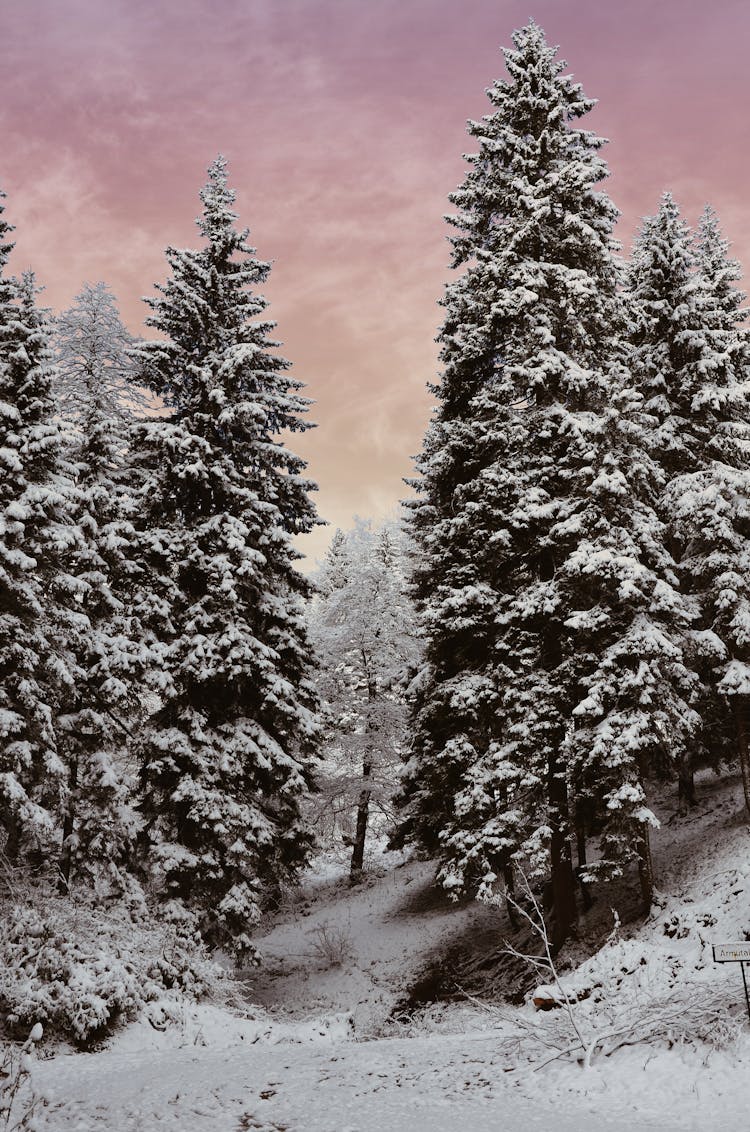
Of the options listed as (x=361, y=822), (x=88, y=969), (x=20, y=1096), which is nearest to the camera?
(x=20, y=1096)

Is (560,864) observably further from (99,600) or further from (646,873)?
(99,600)

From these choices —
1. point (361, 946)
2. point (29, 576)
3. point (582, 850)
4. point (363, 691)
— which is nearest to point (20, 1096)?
point (29, 576)

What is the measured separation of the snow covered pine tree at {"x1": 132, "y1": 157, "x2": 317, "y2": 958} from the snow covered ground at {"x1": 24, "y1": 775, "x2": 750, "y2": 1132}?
11.7 feet

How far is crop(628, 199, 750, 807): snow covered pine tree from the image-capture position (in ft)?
57.4

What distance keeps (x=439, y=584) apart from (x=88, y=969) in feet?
39.4

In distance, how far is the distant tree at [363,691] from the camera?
29.6 metres

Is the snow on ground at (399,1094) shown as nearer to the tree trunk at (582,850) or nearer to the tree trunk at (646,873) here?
the tree trunk at (646,873)

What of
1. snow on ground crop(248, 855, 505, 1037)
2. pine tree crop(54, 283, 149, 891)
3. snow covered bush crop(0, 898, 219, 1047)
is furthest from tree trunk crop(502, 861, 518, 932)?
pine tree crop(54, 283, 149, 891)

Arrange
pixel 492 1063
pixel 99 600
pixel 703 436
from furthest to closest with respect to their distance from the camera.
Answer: pixel 703 436, pixel 99 600, pixel 492 1063

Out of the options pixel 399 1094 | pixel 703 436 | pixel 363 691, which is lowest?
pixel 399 1094

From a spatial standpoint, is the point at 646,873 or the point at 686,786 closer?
the point at 646,873

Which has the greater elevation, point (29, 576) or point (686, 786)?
point (29, 576)

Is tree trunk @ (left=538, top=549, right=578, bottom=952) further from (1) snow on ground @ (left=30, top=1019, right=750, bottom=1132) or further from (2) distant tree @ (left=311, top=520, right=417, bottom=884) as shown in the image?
(2) distant tree @ (left=311, top=520, right=417, bottom=884)

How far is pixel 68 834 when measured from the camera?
16.8 metres
